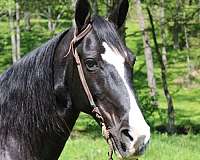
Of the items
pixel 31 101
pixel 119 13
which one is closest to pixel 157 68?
pixel 119 13

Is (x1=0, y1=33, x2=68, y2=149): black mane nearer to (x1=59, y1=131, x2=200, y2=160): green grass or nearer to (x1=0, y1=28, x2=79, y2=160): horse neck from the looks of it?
(x1=0, y1=28, x2=79, y2=160): horse neck

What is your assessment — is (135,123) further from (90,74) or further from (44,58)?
(44,58)

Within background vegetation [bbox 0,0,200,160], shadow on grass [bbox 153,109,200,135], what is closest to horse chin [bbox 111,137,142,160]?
background vegetation [bbox 0,0,200,160]

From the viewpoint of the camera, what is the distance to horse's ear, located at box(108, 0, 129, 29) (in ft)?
11.7

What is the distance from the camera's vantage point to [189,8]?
22.7m

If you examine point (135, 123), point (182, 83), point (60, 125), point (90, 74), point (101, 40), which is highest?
point (101, 40)

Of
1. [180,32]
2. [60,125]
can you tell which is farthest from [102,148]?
[180,32]

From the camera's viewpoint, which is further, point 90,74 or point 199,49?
point 199,49

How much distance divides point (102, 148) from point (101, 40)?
6556 mm

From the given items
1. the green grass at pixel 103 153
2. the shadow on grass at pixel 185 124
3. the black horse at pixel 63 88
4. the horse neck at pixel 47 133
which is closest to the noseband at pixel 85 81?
the black horse at pixel 63 88

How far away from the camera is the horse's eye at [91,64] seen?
327 centimetres

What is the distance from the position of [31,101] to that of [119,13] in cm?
95

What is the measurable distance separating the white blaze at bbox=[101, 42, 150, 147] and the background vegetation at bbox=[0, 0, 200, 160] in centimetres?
79

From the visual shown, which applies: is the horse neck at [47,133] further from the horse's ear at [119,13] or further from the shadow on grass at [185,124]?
the shadow on grass at [185,124]
